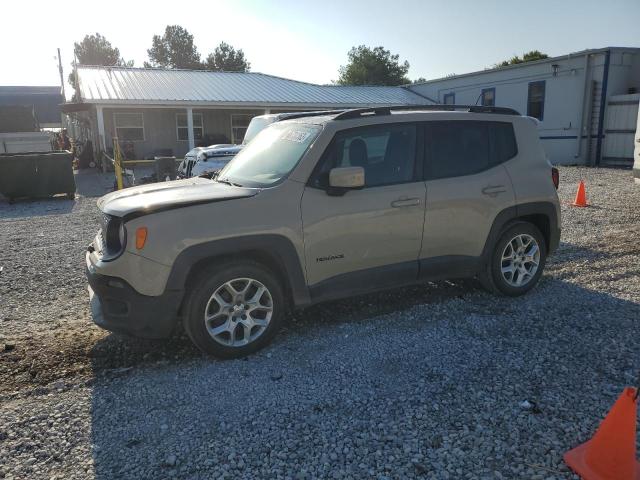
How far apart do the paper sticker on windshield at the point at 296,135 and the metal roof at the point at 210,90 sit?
58.3 feet

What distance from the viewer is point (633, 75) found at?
19.4 meters

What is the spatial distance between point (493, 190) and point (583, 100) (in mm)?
17911

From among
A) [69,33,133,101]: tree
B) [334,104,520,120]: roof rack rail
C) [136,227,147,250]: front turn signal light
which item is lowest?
[136,227,147,250]: front turn signal light

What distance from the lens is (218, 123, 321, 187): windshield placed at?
4320 millimetres

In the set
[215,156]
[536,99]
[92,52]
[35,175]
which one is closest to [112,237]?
[215,156]

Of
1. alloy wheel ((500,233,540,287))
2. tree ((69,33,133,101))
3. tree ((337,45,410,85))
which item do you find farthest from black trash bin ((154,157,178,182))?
tree ((69,33,133,101))

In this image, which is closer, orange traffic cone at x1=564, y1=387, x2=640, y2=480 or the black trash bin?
orange traffic cone at x1=564, y1=387, x2=640, y2=480

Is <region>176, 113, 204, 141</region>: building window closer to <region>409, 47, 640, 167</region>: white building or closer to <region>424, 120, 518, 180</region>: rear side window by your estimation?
<region>409, 47, 640, 167</region>: white building

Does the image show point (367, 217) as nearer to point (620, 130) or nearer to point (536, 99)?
point (620, 130)

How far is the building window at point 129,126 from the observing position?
2325cm

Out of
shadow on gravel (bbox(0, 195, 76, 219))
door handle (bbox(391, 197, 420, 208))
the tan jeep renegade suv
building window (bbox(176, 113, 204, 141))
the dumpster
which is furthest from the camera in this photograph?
building window (bbox(176, 113, 204, 141))

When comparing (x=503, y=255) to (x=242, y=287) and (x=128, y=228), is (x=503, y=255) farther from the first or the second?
(x=128, y=228)

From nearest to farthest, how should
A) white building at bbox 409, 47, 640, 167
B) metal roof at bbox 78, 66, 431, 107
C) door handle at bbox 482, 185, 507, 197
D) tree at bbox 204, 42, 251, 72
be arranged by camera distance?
door handle at bbox 482, 185, 507, 197, white building at bbox 409, 47, 640, 167, metal roof at bbox 78, 66, 431, 107, tree at bbox 204, 42, 251, 72

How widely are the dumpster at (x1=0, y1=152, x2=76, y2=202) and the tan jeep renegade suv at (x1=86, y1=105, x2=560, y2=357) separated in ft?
33.9
